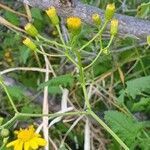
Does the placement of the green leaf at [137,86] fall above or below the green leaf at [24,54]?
above

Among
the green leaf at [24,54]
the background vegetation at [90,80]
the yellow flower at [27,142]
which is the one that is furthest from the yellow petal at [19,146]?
the green leaf at [24,54]

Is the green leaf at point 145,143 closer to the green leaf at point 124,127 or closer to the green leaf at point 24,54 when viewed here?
the green leaf at point 124,127

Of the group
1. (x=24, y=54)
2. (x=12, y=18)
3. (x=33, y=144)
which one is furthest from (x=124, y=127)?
(x=12, y=18)

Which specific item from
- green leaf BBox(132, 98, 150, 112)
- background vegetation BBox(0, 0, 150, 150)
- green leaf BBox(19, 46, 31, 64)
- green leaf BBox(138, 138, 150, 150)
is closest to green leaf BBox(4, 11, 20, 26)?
background vegetation BBox(0, 0, 150, 150)

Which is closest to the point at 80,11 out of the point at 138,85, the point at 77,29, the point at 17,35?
the point at 77,29

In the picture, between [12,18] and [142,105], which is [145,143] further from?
[12,18]
